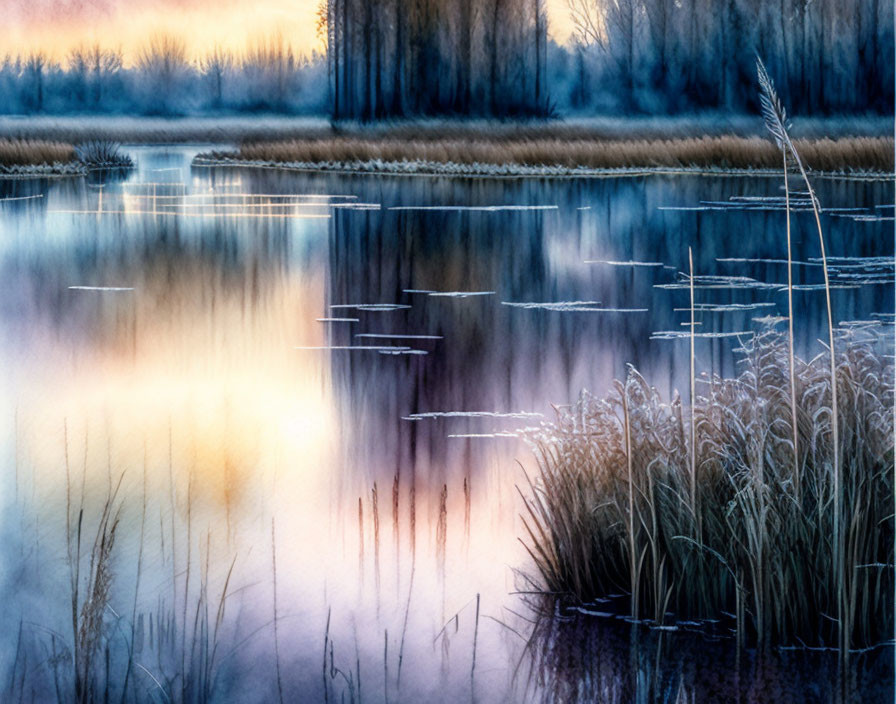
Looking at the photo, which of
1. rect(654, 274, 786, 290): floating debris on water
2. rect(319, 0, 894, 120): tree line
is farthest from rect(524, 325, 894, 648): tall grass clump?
rect(319, 0, 894, 120): tree line

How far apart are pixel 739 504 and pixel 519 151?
1.03m

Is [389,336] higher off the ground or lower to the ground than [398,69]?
lower

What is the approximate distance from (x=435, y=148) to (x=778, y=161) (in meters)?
0.82

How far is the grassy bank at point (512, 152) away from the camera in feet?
8.98

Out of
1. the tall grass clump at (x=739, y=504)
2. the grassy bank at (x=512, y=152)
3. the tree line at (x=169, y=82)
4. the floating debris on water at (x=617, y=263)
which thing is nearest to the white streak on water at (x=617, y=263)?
the floating debris on water at (x=617, y=263)

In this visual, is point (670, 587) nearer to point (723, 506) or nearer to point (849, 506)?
point (723, 506)

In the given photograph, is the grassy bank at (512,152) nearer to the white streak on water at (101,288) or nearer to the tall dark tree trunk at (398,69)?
the tall dark tree trunk at (398,69)

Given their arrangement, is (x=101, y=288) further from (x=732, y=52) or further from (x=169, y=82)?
(x=732, y=52)

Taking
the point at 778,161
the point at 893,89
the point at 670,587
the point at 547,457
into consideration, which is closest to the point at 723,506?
the point at 670,587

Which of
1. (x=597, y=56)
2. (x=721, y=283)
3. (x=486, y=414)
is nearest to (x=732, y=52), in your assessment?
(x=597, y=56)

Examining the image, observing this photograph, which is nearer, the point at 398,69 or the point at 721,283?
the point at 721,283

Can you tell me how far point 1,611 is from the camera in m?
2.45

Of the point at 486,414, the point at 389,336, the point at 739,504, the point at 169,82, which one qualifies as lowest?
the point at 739,504

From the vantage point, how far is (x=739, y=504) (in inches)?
93.7
